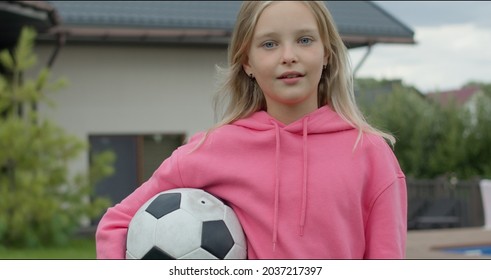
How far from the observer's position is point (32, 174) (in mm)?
12914

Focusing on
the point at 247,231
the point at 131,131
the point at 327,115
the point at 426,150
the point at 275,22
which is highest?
the point at 275,22

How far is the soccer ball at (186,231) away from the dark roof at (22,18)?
10437mm

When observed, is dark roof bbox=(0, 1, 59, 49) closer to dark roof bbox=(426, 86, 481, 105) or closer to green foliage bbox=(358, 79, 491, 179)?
green foliage bbox=(358, 79, 491, 179)

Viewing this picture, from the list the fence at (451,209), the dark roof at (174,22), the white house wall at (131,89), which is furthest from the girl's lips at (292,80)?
the fence at (451,209)

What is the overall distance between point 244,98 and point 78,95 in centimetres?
1224

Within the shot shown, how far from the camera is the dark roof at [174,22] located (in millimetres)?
15141

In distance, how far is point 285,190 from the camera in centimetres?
301

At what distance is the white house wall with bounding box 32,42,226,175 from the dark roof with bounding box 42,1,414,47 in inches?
12.5

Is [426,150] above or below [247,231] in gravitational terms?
below

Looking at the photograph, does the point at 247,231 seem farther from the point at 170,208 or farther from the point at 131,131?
the point at 131,131

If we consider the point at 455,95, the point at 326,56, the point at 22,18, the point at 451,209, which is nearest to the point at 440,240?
the point at 451,209

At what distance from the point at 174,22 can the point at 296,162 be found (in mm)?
13217

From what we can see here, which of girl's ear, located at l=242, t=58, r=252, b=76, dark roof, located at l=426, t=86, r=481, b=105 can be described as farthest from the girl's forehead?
dark roof, located at l=426, t=86, r=481, b=105

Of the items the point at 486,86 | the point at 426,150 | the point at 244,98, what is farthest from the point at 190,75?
the point at 486,86
